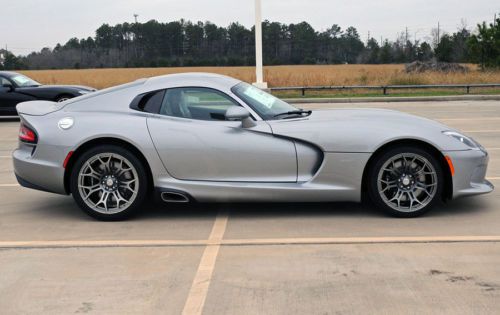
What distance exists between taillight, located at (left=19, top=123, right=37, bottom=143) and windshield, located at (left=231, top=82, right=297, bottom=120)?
6.45ft

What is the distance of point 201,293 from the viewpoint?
3594mm

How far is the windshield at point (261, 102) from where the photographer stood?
5383 millimetres

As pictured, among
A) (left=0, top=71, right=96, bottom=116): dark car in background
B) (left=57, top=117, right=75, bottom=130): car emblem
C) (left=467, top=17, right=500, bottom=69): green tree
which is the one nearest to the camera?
(left=57, top=117, right=75, bottom=130): car emblem

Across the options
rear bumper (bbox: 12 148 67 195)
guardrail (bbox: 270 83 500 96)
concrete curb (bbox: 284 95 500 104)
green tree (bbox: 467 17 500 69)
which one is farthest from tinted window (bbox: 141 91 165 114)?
green tree (bbox: 467 17 500 69)

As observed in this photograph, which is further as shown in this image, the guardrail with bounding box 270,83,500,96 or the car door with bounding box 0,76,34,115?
the guardrail with bounding box 270,83,500,96

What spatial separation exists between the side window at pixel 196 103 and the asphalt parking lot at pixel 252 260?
Result: 1.00 meters

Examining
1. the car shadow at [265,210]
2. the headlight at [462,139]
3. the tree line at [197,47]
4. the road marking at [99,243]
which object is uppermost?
the tree line at [197,47]

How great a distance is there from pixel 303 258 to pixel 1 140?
9.71 m

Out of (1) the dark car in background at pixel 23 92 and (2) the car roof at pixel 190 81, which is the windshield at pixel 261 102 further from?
(1) the dark car in background at pixel 23 92

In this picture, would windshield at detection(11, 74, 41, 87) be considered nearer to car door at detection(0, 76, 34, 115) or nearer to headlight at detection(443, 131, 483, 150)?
car door at detection(0, 76, 34, 115)

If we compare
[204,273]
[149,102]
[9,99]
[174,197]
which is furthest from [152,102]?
[9,99]

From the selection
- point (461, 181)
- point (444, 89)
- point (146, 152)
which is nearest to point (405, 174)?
point (461, 181)

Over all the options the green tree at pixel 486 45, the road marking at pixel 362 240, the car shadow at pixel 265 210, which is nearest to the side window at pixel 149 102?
the car shadow at pixel 265 210

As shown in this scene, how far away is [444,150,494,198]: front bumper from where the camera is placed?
5.09m
